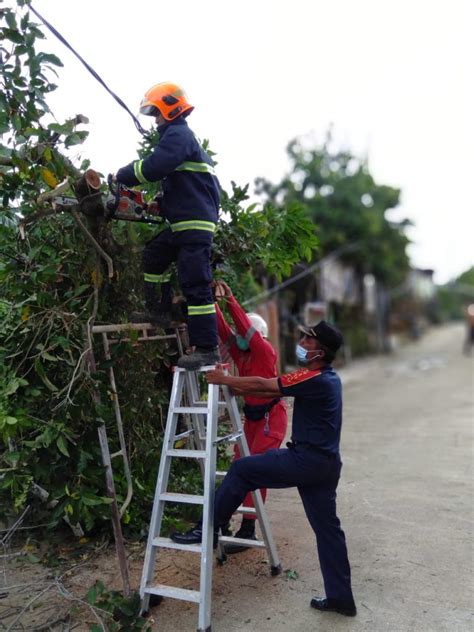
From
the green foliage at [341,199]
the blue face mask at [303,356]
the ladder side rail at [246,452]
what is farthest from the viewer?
the green foliage at [341,199]

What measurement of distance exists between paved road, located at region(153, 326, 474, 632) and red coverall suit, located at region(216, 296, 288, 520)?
0.55 m

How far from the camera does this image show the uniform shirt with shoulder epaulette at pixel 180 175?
3371 mm

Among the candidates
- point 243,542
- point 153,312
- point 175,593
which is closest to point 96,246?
point 153,312

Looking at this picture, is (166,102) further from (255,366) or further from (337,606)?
(337,606)

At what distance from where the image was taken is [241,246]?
4.64m

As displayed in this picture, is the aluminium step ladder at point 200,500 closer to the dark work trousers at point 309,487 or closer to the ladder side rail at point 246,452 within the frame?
the ladder side rail at point 246,452

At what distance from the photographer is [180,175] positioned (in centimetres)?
358

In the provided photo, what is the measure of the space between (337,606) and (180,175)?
8.71ft

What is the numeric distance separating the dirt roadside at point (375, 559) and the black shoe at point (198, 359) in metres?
1.43

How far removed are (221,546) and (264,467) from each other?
104cm

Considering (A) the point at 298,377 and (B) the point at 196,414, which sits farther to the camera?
(B) the point at 196,414

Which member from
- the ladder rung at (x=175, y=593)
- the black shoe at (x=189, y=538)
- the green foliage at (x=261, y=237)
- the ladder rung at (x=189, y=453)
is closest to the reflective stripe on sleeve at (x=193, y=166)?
the green foliage at (x=261, y=237)

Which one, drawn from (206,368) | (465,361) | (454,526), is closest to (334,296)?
(465,361)

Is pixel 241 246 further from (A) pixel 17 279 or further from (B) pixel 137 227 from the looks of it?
(A) pixel 17 279
